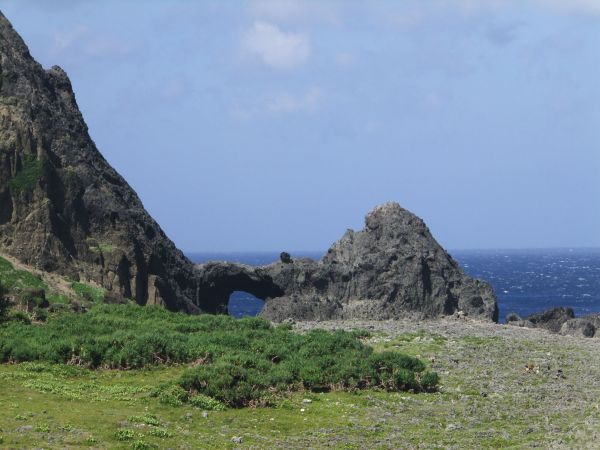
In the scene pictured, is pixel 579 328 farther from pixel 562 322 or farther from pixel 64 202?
pixel 64 202

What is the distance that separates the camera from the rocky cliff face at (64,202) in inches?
2223

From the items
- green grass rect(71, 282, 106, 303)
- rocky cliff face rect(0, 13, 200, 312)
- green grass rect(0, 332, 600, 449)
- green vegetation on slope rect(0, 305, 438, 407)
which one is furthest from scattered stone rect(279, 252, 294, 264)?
green grass rect(0, 332, 600, 449)

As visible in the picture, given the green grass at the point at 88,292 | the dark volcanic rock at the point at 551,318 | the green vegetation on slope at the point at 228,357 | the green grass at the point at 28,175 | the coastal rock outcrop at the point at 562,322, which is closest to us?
the green vegetation on slope at the point at 228,357

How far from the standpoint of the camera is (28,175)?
57.2m

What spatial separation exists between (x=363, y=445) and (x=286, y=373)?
7376mm

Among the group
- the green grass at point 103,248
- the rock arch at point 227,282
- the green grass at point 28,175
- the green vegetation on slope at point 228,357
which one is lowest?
the green vegetation on slope at point 228,357

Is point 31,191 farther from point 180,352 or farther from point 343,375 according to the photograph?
point 343,375

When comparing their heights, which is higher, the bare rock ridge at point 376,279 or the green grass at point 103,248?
the green grass at point 103,248

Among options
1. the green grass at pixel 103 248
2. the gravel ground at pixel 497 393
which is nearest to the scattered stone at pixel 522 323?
the gravel ground at pixel 497 393

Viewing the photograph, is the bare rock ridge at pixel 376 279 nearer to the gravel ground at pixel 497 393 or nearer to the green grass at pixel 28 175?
the gravel ground at pixel 497 393

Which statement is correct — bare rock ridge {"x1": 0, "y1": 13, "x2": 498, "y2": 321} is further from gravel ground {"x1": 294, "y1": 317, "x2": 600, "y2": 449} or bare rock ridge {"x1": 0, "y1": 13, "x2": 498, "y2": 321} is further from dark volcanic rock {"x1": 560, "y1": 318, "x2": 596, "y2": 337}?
gravel ground {"x1": 294, "y1": 317, "x2": 600, "y2": 449}

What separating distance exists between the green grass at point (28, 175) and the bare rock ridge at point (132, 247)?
0.23 feet

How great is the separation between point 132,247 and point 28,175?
8243 mm

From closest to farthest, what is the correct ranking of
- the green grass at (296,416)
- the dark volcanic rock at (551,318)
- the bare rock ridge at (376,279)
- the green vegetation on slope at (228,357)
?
the green grass at (296,416)
the green vegetation on slope at (228,357)
the bare rock ridge at (376,279)
the dark volcanic rock at (551,318)
